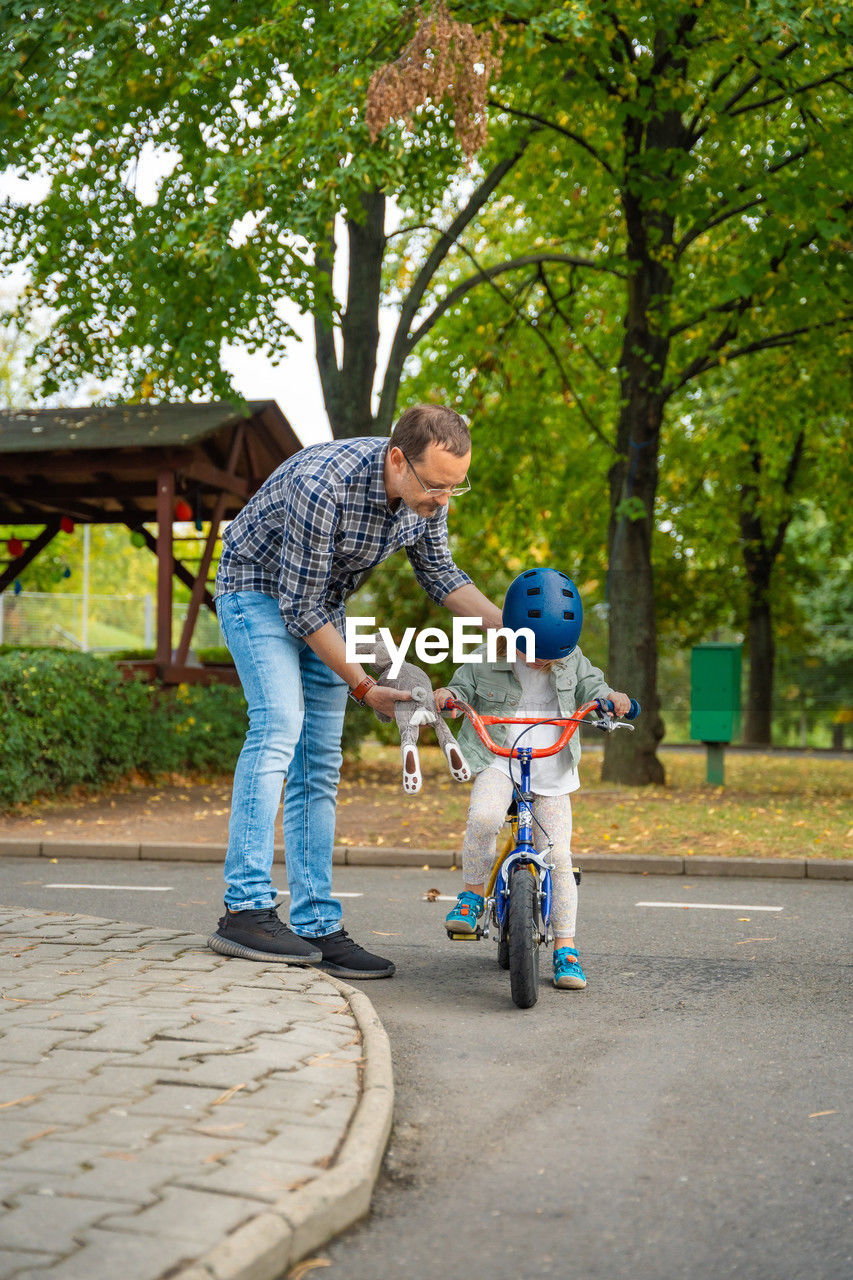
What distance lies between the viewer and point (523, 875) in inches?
187

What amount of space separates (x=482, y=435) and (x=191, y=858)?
41.4 feet

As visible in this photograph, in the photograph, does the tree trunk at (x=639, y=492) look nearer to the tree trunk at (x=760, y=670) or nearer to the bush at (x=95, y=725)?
the bush at (x=95, y=725)

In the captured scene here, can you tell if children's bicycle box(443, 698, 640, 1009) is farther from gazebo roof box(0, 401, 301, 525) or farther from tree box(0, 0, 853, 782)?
gazebo roof box(0, 401, 301, 525)

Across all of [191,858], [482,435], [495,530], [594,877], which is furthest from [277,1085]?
[495,530]

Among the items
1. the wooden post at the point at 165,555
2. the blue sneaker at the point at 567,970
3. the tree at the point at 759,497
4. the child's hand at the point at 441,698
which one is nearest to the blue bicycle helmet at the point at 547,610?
the child's hand at the point at 441,698

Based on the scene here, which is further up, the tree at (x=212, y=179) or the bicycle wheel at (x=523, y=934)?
the tree at (x=212, y=179)

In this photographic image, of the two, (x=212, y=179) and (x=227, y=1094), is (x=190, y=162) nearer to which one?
(x=212, y=179)

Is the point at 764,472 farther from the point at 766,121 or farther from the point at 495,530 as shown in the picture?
the point at 766,121

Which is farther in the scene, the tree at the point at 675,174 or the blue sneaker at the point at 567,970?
the tree at the point at 675,174

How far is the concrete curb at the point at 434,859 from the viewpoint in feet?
28.6

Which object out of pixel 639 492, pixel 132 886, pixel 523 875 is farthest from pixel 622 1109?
pixel 639 492

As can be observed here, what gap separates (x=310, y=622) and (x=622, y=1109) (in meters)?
1.92

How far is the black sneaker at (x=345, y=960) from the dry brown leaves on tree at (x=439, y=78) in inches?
263

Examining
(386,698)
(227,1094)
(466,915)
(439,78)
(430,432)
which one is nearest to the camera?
(227,1094)
